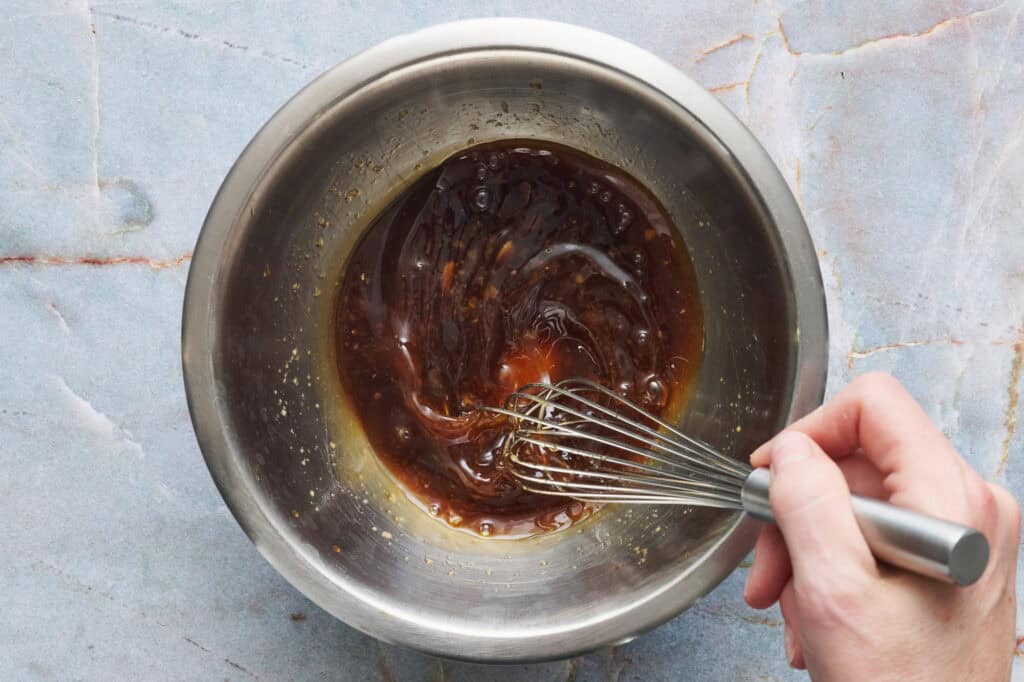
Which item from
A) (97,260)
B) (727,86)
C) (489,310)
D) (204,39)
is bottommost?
(97,260)

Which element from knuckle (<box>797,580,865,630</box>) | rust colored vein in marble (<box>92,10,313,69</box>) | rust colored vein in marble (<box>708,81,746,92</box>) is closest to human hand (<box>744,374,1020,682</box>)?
knuckle (<box>797,580,865,630</box>)

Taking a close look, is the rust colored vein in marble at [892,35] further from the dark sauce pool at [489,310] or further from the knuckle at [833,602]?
the knuckle at [833,602]

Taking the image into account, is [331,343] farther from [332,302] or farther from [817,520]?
[817,520]

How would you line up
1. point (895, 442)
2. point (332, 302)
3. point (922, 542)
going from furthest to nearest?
point (332, 302) → point (895, 442) → point (922, 542)

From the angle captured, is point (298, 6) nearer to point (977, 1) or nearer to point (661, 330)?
point (661, 330)

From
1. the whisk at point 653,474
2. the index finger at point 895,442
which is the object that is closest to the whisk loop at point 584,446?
the whisk at point 653,474

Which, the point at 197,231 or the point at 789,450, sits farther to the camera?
the point at 197,231

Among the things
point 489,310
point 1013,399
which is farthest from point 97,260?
point 1013,399

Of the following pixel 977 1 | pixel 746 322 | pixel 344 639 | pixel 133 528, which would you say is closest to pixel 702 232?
pixel 746 322
